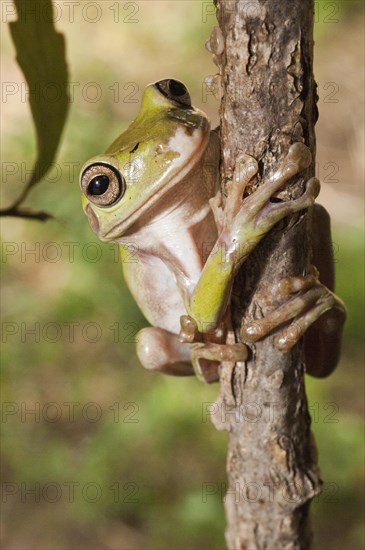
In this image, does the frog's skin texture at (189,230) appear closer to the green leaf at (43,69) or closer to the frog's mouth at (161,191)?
the frog's mouth at (161,191)

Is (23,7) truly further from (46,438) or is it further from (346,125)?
(346,125)

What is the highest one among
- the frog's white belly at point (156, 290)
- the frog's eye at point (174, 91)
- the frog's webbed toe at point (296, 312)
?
the frog's eye at point (174, 91)

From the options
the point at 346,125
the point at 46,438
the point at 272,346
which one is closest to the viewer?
the point at 272,346

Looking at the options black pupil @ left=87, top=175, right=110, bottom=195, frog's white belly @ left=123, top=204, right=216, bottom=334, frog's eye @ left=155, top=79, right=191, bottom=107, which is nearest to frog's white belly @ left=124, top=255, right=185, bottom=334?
frog's white belly @ left=123, top=204, right=216, bottom=334

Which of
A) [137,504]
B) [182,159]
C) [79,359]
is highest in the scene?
[182,159]

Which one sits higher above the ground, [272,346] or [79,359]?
[272,346]

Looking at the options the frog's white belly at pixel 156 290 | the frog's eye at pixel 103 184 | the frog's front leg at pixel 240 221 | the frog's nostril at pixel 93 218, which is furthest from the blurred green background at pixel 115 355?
the frog's front leg at pixel 240 221

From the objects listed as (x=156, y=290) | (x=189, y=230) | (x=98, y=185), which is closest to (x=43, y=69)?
(x=98, y=185)

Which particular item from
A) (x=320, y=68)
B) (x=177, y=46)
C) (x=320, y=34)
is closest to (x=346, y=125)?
(x=320, y=68)
